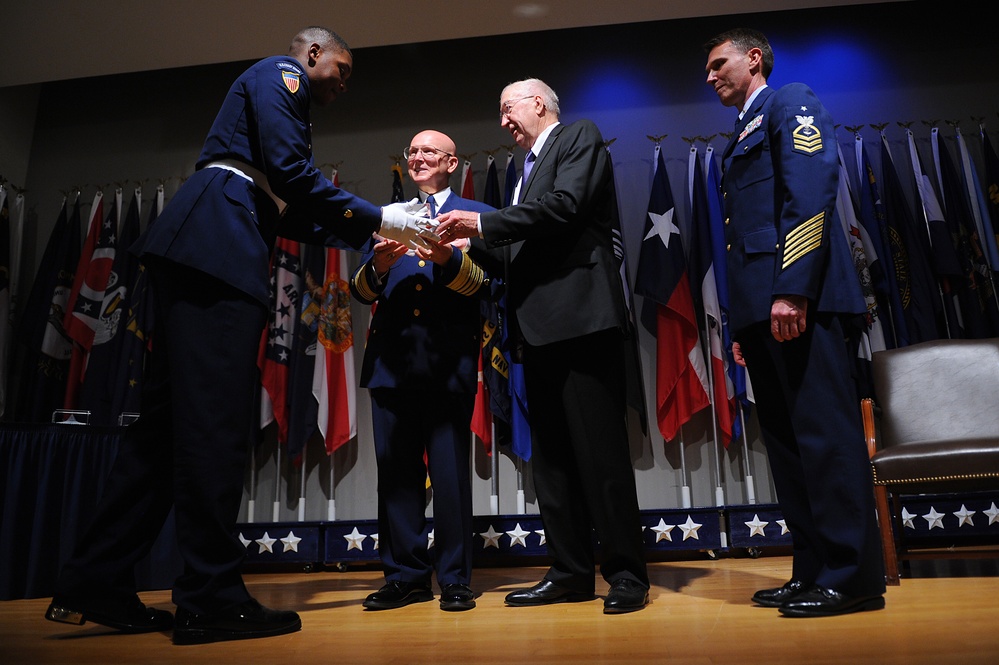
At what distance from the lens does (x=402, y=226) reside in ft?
7.16

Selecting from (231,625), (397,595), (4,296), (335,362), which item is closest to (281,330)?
(335,362)

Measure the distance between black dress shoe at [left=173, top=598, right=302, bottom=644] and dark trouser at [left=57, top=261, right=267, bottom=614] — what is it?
24mm

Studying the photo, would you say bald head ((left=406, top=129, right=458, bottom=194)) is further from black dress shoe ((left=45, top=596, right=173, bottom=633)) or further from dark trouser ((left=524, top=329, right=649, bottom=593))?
black dress shoe ((left=45, top=596, right=173, bottom=633))

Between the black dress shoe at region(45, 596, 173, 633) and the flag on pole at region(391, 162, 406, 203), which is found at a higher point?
the flag on pole at region(391, 162, 406, 203)

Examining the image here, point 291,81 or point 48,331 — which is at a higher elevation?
point 48,331

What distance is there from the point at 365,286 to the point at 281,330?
2.45m

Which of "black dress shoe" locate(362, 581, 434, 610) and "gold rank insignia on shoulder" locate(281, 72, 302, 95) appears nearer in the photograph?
"gold rank insignia on shoulder" locate(281, 72, 302, 95)

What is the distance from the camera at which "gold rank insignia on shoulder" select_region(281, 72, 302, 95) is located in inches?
80.0

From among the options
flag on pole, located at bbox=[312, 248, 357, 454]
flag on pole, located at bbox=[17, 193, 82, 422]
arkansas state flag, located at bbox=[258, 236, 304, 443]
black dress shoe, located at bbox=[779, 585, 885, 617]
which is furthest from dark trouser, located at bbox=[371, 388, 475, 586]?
flag on pole, located at bbox=[17, 193, 82, 422]

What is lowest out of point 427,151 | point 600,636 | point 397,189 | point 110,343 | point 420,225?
point 600,636

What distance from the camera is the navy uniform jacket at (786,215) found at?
193cm

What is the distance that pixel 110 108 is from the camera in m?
5.79

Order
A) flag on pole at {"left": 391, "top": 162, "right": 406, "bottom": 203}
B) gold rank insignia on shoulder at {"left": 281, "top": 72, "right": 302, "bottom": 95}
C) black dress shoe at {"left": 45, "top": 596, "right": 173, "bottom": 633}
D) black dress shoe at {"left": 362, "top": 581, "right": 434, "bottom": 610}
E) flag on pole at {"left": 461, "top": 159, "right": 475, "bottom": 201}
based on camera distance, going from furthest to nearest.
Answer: flag on pole at {"left": 461, "top": 159, "right": 475, "bottom": 201}
flag on pole at {"left": 391, "top": 162, "right": 406, "bottom": 203}
black dress shoe at {"left": 362, "top": 581, "right": 434, "bottom": 610}
gold rank insignia on shoulder at {"left": 281, "top": 72, "right": 302, "bottom": 95}
black dress shoe at {"left": 45, "top": 596, "right": 173, "bottom": 633}

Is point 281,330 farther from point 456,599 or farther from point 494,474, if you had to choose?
point 456,599
